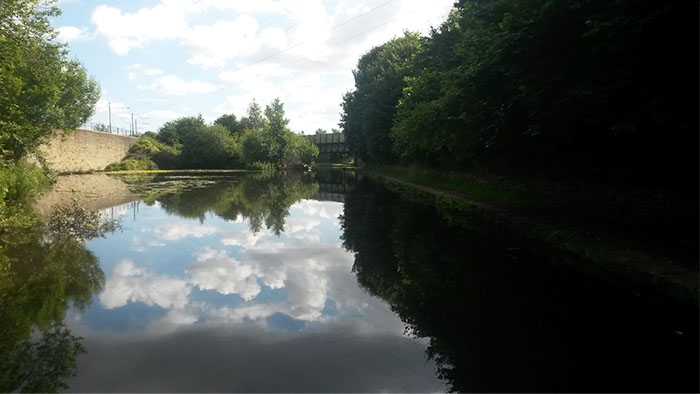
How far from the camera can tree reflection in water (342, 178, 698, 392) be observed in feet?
13.5

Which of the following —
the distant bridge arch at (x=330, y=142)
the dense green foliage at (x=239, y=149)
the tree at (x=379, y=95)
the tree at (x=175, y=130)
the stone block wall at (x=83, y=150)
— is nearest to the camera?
the tree at (x=379, y=95)

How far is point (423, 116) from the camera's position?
20953 mm

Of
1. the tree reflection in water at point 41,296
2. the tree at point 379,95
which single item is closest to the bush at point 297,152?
the tree at point 379,95

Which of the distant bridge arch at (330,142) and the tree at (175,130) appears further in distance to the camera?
the distant bridge arch at (330,142)

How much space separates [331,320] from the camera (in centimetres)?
571

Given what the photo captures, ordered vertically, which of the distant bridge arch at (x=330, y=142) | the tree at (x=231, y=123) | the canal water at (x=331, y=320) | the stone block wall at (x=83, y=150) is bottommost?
the canal water at (x=331, y=320)

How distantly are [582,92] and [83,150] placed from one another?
52520 mm

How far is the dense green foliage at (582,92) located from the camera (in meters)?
7.49

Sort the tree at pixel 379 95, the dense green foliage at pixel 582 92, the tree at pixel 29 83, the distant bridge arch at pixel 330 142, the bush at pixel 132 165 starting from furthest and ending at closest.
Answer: the distant bridge arch at pixel 330 142 < the bush at pixel 132 165 < the tree at pixel 379 95 < the tree at pixel 29 83 < the dense green foliage at pixel 582 92

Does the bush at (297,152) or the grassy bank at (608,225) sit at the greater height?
the bush at (297,152)

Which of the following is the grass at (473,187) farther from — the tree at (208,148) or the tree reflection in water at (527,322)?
the tree at (208,148)

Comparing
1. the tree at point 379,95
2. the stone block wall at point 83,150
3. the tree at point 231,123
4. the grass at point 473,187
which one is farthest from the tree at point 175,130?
the grass at point 473,187

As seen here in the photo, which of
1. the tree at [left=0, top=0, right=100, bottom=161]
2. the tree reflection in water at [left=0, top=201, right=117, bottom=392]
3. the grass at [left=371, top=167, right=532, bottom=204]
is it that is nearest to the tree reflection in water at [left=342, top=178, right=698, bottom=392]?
the tree reflection in water at [left=0, top=201, right=117, bottom=392]

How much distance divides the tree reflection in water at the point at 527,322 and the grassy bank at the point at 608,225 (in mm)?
727
